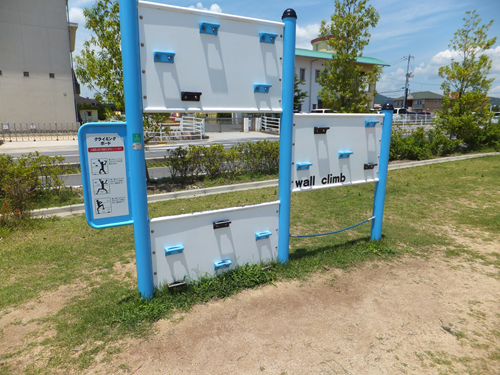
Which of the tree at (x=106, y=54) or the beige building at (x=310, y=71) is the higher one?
the beige building at (x=310, y=71)

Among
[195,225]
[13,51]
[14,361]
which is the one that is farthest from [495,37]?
[13,51]

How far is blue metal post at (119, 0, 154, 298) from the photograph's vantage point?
273 centimetres

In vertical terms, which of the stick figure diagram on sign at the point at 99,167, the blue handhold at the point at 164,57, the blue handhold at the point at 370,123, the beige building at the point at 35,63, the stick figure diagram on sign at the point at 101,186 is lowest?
the stick figure diagram on sign at the point at 101,186

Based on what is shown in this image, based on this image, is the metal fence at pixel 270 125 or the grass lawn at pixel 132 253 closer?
the grass lawn at pixel 132 253

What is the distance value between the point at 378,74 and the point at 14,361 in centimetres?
1584

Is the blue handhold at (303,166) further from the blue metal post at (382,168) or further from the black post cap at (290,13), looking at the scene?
the black post cap at (290,13)

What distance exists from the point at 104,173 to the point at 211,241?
1.28 meters

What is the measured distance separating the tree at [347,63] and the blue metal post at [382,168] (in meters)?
9.18

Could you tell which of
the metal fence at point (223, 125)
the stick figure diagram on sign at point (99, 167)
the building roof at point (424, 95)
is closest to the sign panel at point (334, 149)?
the stick figure diagram on sign at point (99, 167)

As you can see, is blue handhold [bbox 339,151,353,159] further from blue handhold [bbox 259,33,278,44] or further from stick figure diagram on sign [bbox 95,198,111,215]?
stick figure diagram on sign [bbox 95,198,111,215]

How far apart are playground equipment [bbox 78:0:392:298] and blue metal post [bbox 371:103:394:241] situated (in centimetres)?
56

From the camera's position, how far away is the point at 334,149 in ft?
13.6

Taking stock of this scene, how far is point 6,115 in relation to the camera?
23.9 m

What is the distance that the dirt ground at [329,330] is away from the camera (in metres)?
2.52
